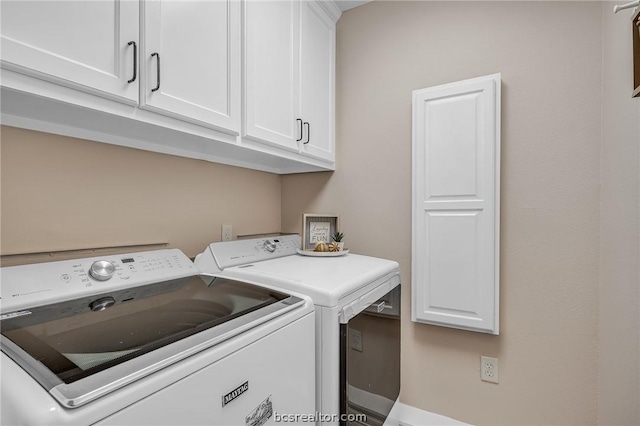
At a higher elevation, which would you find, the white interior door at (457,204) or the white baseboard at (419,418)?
the white interior door at (457,204)

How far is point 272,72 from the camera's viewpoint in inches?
57.8

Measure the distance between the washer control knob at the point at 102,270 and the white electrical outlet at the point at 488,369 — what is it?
1.74 meters

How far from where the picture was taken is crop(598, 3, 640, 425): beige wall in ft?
3.39

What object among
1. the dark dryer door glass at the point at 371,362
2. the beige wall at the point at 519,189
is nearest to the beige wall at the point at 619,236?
the beige wall at the point at 519,189

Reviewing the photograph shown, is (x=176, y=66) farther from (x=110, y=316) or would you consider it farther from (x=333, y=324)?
(x=333, y=324)

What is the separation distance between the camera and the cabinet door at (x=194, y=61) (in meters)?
0.96

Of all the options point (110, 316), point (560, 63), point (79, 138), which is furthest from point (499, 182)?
point (79, 138)

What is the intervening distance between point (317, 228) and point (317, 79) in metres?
0.89

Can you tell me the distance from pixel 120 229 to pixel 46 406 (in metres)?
0.93

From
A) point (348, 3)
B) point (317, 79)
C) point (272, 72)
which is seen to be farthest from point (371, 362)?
point (348, 3)

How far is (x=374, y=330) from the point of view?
4.27 feet

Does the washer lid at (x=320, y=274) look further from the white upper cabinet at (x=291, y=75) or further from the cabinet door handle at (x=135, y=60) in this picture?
the cabinet door handle at (x=135, y=60)

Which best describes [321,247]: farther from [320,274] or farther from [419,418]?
[419,418]

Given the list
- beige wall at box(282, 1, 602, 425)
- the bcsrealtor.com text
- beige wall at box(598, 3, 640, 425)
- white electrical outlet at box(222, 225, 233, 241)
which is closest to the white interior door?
beige wall at box(282, 1, 602, 425)
